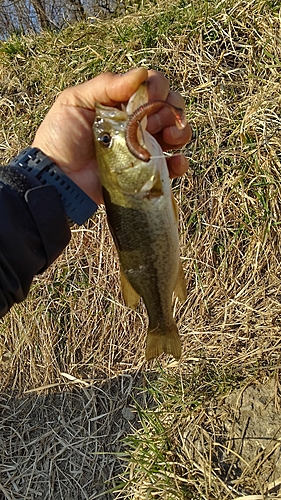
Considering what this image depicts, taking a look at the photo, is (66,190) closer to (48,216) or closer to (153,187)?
(48,216)

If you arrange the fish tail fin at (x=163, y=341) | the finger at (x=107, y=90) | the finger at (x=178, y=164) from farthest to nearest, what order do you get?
the finger at (x=178, y=164)
the fish tail fin at (x=163, y=341)
the finger at (x=107, y=90)

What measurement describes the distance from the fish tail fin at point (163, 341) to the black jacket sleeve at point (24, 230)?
1.89 feet

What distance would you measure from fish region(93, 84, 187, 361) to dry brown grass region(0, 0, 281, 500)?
1287 mm

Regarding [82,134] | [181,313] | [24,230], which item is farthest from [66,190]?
[181,313]

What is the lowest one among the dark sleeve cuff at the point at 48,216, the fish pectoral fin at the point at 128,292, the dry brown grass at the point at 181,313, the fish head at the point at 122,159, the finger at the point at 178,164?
the dry brown grass at the point at 181,313

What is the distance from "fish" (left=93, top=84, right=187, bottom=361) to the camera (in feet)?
5.42

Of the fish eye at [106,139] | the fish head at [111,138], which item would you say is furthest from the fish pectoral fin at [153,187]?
the fish eye at [106,139]

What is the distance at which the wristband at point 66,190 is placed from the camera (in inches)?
75.2

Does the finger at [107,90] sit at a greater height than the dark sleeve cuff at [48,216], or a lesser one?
greater

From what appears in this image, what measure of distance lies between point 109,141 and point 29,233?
488 mm

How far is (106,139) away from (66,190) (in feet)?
1.06

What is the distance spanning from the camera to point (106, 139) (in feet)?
5.60

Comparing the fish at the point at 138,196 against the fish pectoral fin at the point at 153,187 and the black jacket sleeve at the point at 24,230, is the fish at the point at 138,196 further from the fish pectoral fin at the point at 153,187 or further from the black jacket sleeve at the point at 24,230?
the black jacket sleeve at the point at 24,230

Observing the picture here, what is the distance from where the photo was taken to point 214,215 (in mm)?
3283
